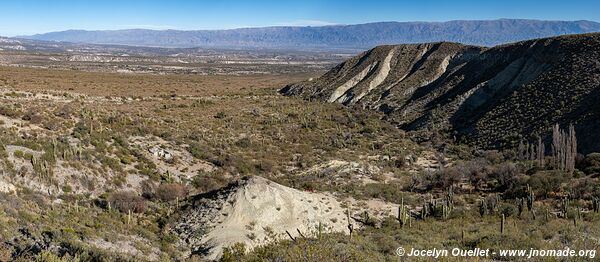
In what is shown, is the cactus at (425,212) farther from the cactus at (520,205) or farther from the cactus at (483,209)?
the cactus at (520,205)

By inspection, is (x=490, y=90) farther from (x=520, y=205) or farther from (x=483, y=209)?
(x=520, y=205)

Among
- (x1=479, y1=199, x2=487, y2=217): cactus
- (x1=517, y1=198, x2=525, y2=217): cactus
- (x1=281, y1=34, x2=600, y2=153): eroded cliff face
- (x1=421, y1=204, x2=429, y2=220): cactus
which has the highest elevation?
(x1=281, y1=34, x2=600, y2=153): eroded cliff face

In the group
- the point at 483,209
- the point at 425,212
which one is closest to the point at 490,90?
the point at 483,209

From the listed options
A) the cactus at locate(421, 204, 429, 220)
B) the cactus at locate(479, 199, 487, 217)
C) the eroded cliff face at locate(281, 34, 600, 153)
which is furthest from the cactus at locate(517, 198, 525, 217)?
the eroded cliff face at locate(281, 34, 600, 153)

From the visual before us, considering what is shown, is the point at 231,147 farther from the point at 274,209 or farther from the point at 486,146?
A: the point at 486,146

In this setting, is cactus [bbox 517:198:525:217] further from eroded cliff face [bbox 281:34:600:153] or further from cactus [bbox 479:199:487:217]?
eroded cliff face [bbox 281:34:600:153]

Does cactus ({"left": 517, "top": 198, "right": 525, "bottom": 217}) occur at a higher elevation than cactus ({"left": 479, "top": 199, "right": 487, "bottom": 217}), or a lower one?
higher

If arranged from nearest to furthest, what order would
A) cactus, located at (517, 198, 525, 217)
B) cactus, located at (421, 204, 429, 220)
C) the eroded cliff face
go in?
cactus, located at (517, 198, 525, 217), cactus, located at (421, 204, 429, 220), the eroded cliff face

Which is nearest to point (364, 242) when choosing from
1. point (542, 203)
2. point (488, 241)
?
point (488, 241)

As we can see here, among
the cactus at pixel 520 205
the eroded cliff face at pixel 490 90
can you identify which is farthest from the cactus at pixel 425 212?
the eroded cliff face at pixel 490 90
